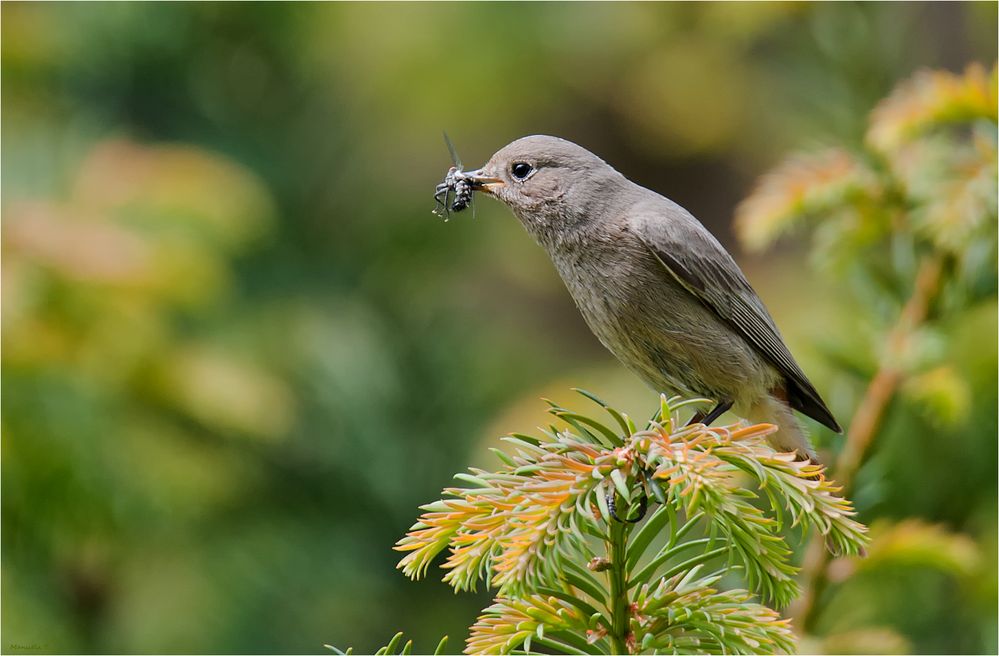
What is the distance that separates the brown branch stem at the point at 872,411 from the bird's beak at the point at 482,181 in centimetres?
156

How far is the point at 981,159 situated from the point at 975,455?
1.18 m

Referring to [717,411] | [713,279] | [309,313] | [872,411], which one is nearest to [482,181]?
[713,279]

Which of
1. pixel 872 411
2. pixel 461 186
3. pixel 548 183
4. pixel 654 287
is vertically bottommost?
pixel 872 411

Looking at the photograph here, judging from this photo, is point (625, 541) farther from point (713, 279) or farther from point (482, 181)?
point (482, 181)

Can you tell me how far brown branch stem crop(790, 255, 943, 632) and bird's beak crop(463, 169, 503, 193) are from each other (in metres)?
1.56

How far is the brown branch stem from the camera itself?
2859 mm

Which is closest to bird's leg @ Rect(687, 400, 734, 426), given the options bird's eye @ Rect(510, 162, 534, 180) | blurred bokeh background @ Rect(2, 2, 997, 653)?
blurred bokeh background @ Rect(2, 2, 997, 653)

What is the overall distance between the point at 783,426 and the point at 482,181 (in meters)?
1.42

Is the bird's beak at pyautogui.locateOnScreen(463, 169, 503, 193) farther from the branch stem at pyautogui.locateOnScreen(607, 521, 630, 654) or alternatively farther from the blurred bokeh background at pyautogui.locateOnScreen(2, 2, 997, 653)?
the branch stem at pyautogui.locateOnScreen(607, 521, 630, 654)

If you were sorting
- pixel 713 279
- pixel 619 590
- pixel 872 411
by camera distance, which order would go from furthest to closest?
pixel 713 279
pixel 872 411
pixel 619 590

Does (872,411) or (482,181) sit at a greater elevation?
(482,181)

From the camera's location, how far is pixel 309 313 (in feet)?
18.5

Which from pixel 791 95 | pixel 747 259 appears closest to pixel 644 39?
pixel 747 259

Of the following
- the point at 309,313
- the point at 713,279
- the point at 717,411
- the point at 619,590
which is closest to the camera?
the point at 619,590
